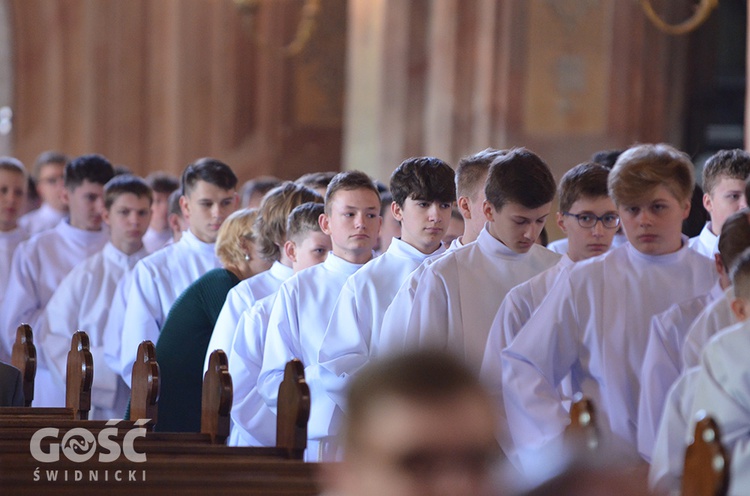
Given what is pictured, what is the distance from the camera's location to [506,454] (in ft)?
15.0

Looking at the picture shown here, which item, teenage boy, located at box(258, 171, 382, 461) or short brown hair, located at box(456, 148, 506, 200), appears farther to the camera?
teenage boy, located at box(258, 171, 382, 461)

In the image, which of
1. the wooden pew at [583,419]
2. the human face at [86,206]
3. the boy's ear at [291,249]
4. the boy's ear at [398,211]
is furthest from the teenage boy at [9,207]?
the wooden pew at [583,419]

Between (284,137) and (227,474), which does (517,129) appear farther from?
(227,474)

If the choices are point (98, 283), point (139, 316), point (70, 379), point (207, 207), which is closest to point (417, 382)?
point (70, 379)

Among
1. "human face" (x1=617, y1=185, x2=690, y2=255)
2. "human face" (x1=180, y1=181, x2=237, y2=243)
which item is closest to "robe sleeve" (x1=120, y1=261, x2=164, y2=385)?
"human face" (x1=180, y1=181, x2=237, y2=243)

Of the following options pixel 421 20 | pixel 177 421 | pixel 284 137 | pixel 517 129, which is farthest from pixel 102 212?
pixel 284 137

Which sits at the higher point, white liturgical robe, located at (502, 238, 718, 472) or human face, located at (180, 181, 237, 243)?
human face, located at (180, 181, 237, 243)

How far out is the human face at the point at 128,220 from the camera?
7867mm

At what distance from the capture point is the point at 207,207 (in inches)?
299

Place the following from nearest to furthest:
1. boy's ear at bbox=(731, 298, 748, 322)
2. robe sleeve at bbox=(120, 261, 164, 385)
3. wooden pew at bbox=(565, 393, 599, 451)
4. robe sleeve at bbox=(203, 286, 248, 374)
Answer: wooden pew at bbox=(565, 393, 599, 451) → boy's ear at bbox=(731, 298, 748, 322) → robe sleeve at bbox=(203, 286, 248, 374) → robe sleeve at bbox=(120, 261, 164, 385)

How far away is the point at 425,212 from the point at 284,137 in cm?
983

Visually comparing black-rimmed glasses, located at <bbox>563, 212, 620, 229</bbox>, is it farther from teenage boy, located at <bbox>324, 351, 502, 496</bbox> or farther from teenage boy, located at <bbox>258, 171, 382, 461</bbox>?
teenage boy, located at <bbox>324, 351, 502, 496</bbox>

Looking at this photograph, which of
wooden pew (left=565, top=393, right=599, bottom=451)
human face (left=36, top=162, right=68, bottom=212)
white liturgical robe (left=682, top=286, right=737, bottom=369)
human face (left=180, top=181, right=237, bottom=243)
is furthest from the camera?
human face (left=36, top=162, right=68, bottom=212)

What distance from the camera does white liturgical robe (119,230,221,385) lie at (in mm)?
7203
